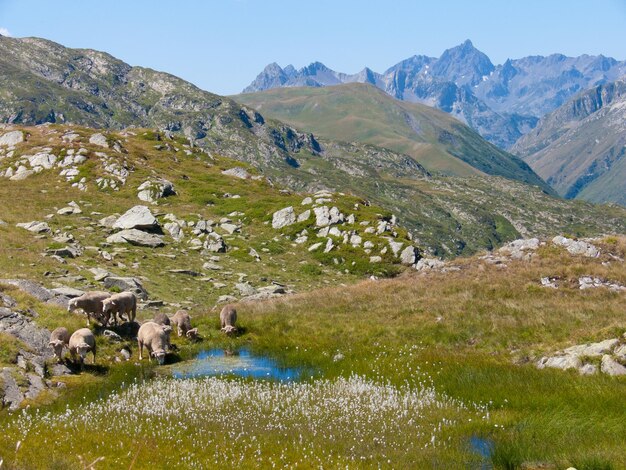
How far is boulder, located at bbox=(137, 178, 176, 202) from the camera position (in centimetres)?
6556

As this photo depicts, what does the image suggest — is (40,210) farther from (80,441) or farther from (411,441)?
(411,441)

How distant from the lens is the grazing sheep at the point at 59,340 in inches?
790

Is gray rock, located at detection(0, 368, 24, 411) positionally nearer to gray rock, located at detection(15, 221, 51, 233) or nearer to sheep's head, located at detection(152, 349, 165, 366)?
sheep's head, located at detection(152, 349, 165, 366)

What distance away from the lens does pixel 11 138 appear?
285 feet

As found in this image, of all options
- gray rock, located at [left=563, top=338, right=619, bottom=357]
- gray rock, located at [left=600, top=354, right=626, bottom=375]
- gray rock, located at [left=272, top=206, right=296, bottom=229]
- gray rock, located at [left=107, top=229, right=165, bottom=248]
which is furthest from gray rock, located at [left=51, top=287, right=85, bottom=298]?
gray rock, located at [left=272, top=206, right=296, bottom=229]

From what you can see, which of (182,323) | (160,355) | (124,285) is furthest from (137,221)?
(160,355)

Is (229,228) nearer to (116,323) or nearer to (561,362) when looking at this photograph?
(116,323)

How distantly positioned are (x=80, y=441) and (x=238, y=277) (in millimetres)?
31062

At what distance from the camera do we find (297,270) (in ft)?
160

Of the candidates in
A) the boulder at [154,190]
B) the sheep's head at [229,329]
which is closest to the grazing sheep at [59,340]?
the sheep's head at [229,329]

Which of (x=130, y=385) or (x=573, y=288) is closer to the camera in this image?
(x=130, y=385)

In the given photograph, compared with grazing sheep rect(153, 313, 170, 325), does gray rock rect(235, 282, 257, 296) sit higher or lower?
lower

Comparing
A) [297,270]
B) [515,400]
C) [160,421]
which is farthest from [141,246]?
[515,400]

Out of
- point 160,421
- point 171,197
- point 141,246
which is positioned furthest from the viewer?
point 171,197
